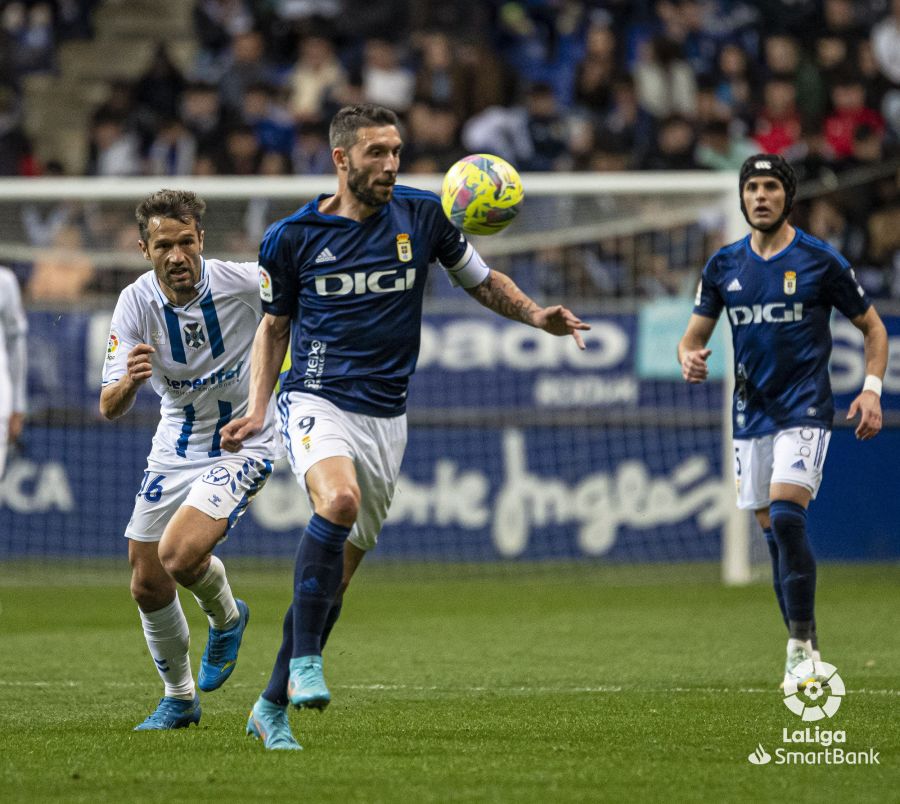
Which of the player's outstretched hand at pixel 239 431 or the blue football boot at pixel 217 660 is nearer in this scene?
the player's outstretched hand at pixel 239 431

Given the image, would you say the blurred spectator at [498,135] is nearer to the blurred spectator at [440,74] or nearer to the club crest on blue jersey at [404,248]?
the blurred spectator at [440,74]

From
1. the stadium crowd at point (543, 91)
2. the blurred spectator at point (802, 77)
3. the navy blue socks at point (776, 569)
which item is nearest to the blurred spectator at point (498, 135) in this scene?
the stadium crowd at point (543, 91)

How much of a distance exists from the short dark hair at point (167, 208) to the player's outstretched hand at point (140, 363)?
647 millimetres

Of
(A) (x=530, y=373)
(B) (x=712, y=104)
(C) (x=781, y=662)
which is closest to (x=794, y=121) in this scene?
(B) (x=712, y=104)

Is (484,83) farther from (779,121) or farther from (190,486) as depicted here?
Result: (190,486)

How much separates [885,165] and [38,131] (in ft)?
32.8

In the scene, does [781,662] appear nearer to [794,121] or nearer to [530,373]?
[530,373]

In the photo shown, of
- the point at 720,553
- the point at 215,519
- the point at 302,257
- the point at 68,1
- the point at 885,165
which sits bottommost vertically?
the point at 720,553

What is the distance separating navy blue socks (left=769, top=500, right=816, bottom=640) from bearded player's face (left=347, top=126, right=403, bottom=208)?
8.37ft

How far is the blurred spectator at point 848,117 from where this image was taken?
16.2 meters

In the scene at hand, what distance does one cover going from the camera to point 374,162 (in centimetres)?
619

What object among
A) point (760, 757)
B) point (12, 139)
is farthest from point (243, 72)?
point (760, 757)

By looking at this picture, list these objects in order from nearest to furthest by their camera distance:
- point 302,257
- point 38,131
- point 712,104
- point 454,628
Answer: point 302,257, point 454,628, point 712,104, point 38,131

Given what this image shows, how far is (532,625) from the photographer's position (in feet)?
34.6
